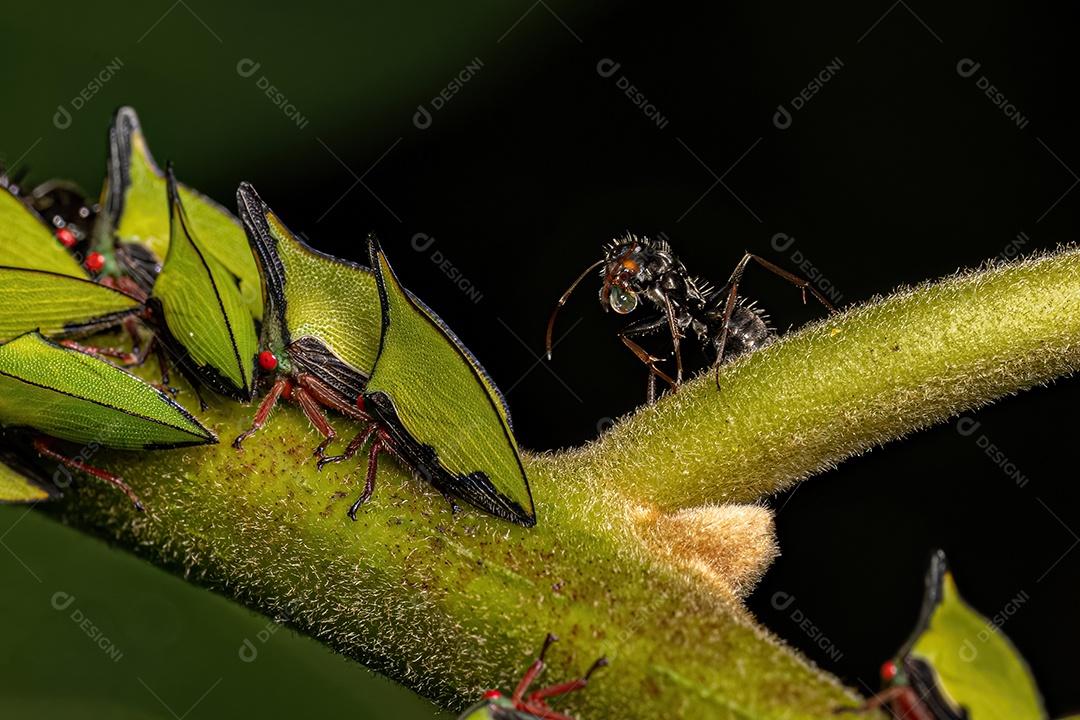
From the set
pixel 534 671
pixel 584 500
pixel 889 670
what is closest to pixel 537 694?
pixel 534 671

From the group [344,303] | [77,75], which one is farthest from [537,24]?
[344,303]

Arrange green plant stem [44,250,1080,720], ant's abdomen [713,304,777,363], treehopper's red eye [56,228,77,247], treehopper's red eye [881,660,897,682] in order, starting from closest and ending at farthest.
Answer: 1. treehopper's red eye [881,660,897,682]
2. green plant stem [44,250,1080,720]
3. treehopper's red eye [56,228,77,247]
4. ant's abdomen [713,304,777,363]

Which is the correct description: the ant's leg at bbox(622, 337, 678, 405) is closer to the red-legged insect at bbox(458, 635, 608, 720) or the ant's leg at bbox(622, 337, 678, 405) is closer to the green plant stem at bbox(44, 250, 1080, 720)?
the green plant stem at bbox(44, 250, 1080, 720)

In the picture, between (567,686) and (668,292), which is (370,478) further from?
(668,292)

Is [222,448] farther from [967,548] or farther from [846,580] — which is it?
[967,548]

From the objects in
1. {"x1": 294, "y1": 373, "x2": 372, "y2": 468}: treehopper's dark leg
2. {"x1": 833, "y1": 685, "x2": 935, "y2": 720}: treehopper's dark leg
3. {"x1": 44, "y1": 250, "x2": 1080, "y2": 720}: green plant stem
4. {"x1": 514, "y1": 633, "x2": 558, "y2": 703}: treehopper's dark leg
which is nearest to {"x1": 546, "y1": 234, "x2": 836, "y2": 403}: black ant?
{"x1": 44, "y1": 250, "x2": 1080, "y2": 720}: green plant stem

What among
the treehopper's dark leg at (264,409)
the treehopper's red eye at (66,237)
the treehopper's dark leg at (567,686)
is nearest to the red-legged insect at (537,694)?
the treehopper's dark leg at (567,686)
